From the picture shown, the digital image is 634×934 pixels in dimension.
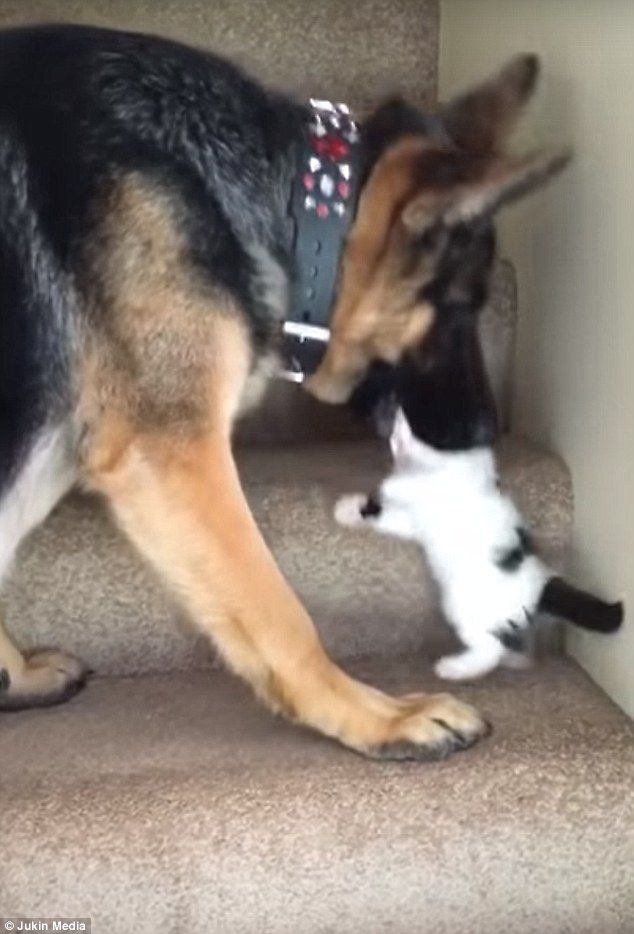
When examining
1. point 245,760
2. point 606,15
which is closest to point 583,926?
point 245,760

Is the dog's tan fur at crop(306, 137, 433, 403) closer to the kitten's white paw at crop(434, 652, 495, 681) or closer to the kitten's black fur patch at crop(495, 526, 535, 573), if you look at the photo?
the kitten's black fur patch at crop(495, 526, 535, 573)

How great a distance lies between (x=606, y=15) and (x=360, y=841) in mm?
1019

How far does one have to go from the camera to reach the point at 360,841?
1579mm

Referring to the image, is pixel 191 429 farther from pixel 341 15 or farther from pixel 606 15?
pixel 341 15

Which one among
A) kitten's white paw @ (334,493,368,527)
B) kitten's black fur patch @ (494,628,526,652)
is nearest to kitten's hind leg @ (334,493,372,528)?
kitten's white paw @ (334,493,368,527)

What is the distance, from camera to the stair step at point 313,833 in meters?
1.55

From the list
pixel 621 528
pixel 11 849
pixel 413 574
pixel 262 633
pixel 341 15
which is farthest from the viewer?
pixel 341 15

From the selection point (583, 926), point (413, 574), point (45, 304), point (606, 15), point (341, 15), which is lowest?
point (583, 926)

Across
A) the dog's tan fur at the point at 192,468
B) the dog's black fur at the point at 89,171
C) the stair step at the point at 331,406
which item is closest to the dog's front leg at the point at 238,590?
the dog's tan fur at the point at 192,468

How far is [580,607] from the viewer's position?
5.84 ft

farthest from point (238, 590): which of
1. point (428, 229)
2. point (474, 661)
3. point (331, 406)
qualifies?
point (331, 406)

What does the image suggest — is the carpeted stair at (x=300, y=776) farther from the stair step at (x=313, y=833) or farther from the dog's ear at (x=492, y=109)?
the dog's ear at (x=492, y=109)

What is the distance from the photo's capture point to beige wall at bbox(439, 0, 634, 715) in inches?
68.6

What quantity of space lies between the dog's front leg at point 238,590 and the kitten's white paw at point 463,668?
17 cm
